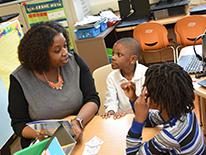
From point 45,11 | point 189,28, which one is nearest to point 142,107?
point 189,28

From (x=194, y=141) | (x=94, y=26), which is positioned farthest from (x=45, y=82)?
(x=94, y=26)

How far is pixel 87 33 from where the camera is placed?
11.1ft

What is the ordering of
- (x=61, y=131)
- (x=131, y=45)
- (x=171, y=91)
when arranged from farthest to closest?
1. (x=131, y=45)
2. (x=61, y=131)
3. (x=171, y=91)

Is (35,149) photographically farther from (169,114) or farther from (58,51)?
(58,51)

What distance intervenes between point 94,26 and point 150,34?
25.1 inches

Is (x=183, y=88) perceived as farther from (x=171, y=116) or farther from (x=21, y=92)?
(x=21, y=92)

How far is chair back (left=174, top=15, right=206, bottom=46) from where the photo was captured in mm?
3109

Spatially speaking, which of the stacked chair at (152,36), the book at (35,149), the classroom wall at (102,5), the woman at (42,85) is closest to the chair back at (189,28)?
the stacked chair at (152,36)

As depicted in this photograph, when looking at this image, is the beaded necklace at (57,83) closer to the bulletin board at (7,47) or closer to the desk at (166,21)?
the bulletin board at (7,47)

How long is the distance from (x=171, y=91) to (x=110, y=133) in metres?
0.40

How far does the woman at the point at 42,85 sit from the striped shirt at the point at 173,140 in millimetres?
486

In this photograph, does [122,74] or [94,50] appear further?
[94,50]

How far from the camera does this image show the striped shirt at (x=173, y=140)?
1.18 meters

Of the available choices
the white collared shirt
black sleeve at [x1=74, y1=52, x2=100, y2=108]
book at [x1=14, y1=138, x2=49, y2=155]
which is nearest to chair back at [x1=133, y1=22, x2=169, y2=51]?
the white collared shirt
